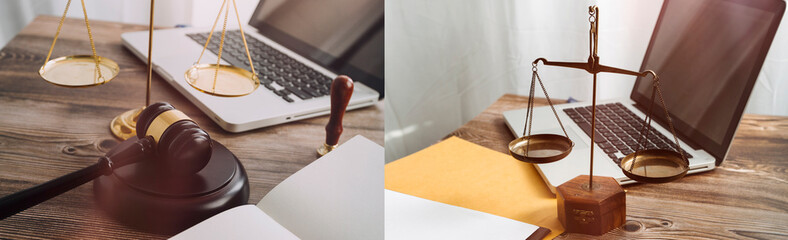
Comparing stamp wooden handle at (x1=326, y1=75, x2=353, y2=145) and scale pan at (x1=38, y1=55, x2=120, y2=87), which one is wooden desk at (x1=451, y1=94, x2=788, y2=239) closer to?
stamp wooden handle at (x1=326, y1=75, x2=353, y2=145)

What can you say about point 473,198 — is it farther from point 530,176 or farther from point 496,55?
point 496,55

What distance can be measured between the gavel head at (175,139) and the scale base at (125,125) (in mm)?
115

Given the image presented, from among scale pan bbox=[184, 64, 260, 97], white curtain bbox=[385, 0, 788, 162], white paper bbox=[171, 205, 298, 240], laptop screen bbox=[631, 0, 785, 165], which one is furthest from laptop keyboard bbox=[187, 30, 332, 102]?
laptop screen bbox=[631, 0, 785, 165]

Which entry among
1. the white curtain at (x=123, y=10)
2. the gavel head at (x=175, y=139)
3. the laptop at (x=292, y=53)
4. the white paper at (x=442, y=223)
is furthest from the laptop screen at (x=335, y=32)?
the gavel head at (x=175, y=139)

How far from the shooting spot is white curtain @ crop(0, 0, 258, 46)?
1.00 meters

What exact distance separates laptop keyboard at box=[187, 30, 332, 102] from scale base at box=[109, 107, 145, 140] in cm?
16

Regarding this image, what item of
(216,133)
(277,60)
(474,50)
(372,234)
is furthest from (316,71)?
(474,50)

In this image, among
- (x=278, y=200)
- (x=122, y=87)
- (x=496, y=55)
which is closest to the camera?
(x=278, y=200)

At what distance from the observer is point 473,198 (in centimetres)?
75

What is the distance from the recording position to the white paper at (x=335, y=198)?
599mm

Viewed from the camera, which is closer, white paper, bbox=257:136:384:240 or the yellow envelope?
white paper, bbox=257:136:384:240

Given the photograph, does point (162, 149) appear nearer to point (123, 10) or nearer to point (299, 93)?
point (299, 93)

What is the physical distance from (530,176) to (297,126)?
297 millimetres

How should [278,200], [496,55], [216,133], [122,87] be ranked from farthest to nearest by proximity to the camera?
1. [496,55]
2. [122,87]
3. [216,133]
4. [278,200]
